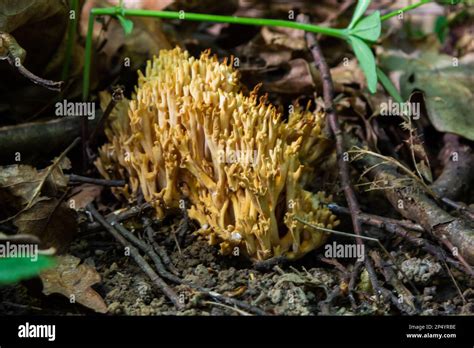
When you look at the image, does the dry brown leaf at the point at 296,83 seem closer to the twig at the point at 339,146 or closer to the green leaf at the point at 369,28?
the twig at the point at 339,146

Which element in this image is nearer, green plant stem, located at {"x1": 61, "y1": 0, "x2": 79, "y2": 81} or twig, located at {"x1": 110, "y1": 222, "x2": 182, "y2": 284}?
twig, located at {"x1": 110, "y1": 222, "x2": 182, "y2": 284}

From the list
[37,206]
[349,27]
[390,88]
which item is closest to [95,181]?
[37,206]

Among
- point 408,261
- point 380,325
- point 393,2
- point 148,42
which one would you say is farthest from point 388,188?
point 393,2

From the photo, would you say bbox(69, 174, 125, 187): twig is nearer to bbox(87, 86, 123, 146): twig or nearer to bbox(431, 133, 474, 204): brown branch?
bbox(87, 86, 123, 146): twig

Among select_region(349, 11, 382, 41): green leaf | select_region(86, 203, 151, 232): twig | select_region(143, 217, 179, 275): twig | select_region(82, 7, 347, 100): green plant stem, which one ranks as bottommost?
select_region(143, 217, 179, 275): twig

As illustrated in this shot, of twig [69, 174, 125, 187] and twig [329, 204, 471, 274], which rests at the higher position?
twig [69, 174, 125, 187]

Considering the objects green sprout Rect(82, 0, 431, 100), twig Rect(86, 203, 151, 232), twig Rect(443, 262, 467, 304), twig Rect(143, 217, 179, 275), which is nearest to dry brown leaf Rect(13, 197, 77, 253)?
twig Rect(86, 203, 151, 232)

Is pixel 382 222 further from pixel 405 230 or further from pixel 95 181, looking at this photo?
pixel 95 181
